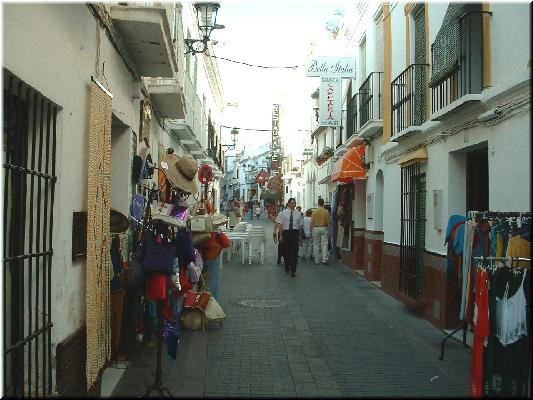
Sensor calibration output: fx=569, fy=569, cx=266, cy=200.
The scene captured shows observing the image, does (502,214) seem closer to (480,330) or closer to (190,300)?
(480,330)

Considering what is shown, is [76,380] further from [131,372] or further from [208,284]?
[208,284]

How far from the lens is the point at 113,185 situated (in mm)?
7152

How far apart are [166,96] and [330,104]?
7.52 meters

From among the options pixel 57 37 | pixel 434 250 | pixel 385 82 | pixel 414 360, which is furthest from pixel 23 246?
pixel 385 82

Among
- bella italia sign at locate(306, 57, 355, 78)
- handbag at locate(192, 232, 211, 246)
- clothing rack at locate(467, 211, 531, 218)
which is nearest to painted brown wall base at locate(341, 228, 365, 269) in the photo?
bella italia sign at locate(306, 57, 355, 78)

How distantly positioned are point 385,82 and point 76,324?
848 cm

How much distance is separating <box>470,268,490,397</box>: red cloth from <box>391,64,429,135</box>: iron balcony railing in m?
4.92

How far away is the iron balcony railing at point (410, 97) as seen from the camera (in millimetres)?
9203

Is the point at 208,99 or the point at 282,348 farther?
the point at 208,99

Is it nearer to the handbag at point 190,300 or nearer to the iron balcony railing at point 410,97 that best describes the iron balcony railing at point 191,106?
the iron balcony railing at point 410,97

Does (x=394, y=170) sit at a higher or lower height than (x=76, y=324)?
higher

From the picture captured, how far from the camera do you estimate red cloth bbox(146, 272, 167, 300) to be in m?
4.89

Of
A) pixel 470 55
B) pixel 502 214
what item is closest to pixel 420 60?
pixel 470 55

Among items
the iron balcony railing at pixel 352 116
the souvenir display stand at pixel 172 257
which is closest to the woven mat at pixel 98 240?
the souvenir display stand at pixel 172 257
